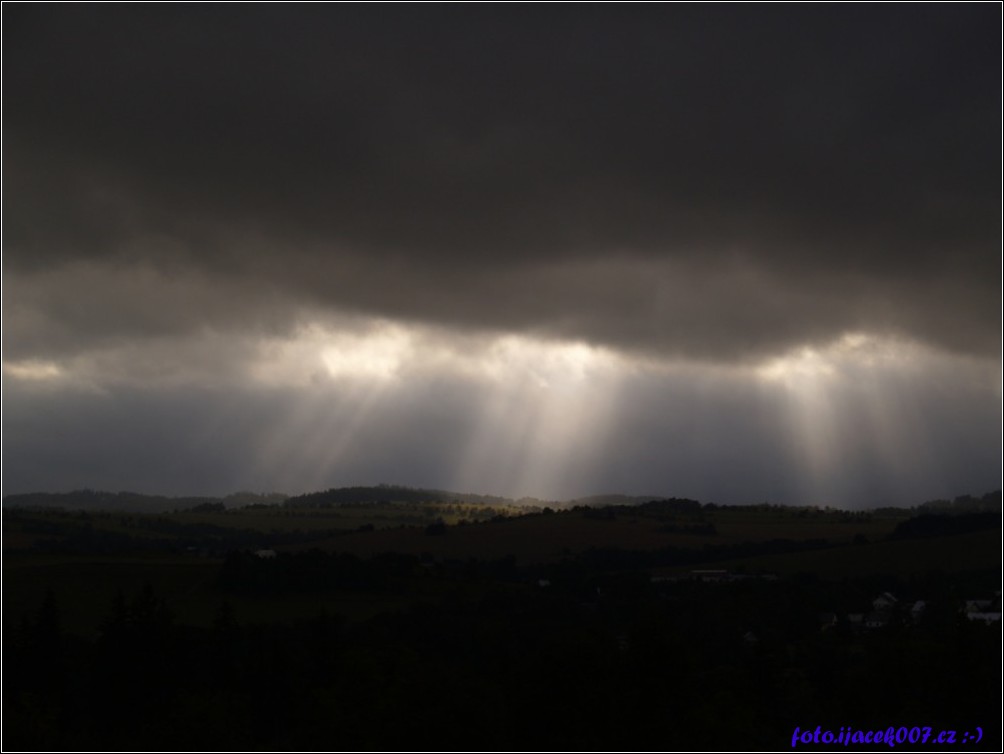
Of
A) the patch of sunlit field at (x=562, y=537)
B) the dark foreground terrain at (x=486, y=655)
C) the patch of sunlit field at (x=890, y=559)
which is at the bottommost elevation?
the dark foreground terrain at (x=486, y=655)

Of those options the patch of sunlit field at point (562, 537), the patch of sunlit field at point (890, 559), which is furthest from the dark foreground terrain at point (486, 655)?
the patch of sunlit field at point (562, 537)

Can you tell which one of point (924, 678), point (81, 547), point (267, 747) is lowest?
point (267, 747)

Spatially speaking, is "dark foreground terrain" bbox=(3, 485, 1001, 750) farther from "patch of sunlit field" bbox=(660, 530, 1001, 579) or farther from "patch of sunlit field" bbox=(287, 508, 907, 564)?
"patch of sunlit field" bbox=(287, 508, 907, 564)

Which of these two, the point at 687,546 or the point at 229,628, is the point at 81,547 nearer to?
the point at 687,546

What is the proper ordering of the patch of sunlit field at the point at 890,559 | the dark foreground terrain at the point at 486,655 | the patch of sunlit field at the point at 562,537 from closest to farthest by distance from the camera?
the dark foreground terrain at the point at 486,655 → the patch of sunlit field at the point at 890,559 → the patch of sunlit field at the point at 562,537

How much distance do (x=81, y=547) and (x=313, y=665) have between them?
123m

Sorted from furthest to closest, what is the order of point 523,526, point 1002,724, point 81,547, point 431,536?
point 523,526 → point 431,536 → point 81,547 → point 1002,724

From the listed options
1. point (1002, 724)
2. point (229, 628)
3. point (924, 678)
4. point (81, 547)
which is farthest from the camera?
point (81, 547)

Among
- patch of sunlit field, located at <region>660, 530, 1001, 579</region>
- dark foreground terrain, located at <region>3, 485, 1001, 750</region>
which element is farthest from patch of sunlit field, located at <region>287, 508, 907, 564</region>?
dark foreground terrain, located at <region>3, 485, 1001, 750</region>

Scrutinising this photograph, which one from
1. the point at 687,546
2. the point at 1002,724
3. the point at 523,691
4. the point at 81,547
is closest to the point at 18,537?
the point at 81,547

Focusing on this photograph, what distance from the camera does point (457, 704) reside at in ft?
110

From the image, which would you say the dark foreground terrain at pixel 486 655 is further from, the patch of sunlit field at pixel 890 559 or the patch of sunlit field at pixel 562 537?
the patch of sunlit field at pixel 562 537

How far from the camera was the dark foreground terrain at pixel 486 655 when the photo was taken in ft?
111

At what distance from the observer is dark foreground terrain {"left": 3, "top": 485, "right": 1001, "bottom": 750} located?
33844 millimetres
